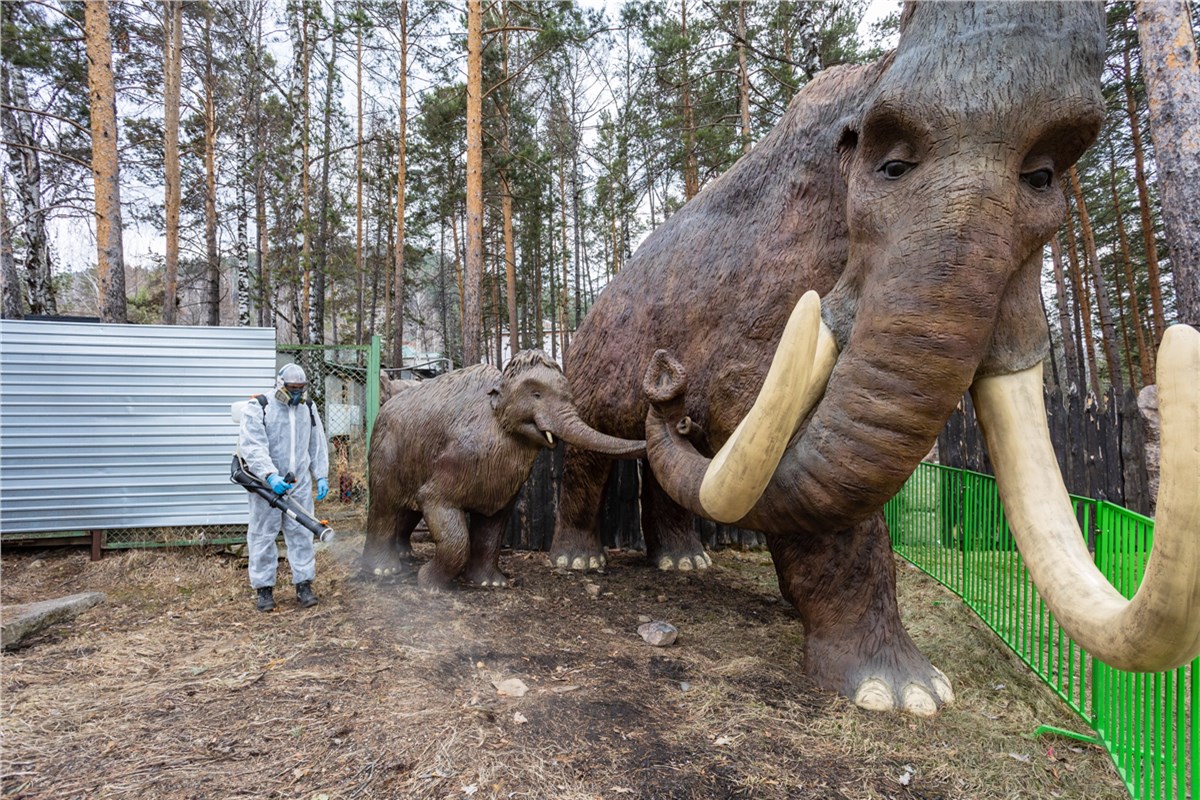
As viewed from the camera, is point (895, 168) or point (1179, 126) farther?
point (1179, 126)

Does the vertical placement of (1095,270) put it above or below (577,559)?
above

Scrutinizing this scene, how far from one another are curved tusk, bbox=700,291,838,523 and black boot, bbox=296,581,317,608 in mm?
3133

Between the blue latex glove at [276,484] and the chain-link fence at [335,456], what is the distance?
5.16 ft

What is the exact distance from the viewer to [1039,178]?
2.11 m

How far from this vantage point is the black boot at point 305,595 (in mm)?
4184

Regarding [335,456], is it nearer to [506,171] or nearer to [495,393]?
[495,393]

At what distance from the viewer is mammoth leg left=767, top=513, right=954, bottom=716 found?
2.65 metres

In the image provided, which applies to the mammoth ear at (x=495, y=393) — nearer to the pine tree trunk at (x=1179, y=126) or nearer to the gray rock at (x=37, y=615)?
the gray rock at (x=37, y=615)

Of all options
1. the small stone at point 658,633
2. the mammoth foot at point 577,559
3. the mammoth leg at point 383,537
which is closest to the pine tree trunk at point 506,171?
the mammoth foot at point 577,559

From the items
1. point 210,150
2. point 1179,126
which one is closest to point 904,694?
point 1179,126

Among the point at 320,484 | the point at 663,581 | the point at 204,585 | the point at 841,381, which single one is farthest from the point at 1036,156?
the point at 204,585

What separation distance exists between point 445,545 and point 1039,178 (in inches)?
140

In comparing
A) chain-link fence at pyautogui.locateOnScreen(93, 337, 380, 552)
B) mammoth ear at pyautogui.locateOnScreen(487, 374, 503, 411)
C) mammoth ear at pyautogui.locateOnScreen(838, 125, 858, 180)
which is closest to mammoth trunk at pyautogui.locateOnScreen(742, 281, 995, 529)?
mammoth ear at pyautogui.locateOnScreen(838, 125, 858, 180)

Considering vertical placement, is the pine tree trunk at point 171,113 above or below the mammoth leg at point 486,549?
above
